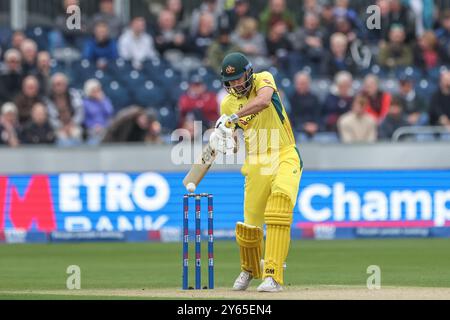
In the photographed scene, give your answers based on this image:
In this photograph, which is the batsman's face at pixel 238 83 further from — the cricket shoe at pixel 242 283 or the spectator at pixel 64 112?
the spectator at pixel 64 112

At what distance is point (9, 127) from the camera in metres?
21.7

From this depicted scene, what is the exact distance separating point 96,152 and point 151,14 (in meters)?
6.00

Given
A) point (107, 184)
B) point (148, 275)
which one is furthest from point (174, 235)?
point (148, 275)

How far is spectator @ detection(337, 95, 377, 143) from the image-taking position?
21.8 m

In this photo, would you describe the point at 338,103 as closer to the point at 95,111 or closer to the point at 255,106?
the point at 95,111

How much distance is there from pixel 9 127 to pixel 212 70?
161 inches

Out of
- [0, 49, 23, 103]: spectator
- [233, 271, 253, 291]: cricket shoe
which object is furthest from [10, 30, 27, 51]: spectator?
[233, 271, 253, 291]: cricket shoe

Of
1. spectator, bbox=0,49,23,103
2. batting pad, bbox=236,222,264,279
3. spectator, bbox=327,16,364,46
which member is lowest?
batting pad, bbox=236,222,264,279

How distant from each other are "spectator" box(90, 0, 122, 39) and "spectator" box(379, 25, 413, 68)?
17.1ft

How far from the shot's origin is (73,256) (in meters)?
18.2

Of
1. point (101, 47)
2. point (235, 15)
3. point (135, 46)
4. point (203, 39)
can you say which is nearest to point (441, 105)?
point (235, 15)

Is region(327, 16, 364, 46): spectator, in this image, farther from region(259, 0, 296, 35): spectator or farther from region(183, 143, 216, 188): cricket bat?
region(183, 143, 216, 188): cricket bat

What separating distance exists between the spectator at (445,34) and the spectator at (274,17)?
2972mm

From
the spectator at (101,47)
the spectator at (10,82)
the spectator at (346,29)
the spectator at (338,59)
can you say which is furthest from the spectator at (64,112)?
the spectator at (346,29)
